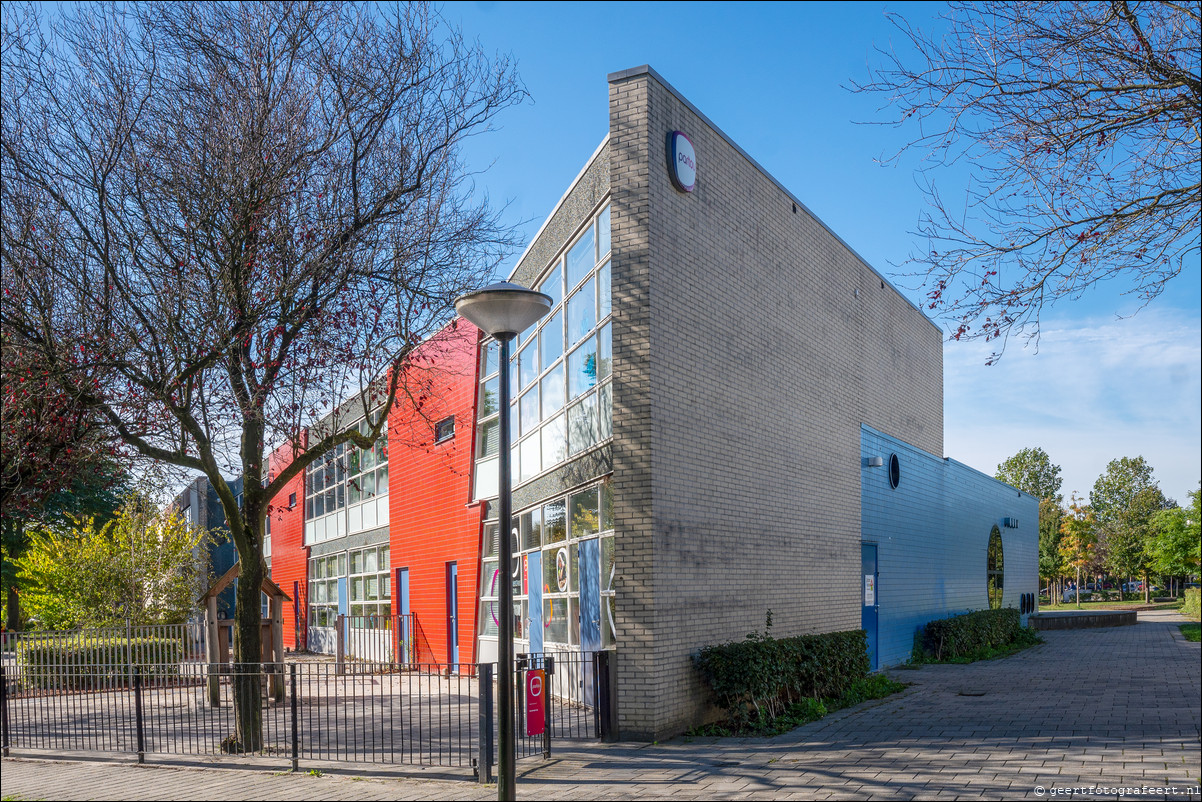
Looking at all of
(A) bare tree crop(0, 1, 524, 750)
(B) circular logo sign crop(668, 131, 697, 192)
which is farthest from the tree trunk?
(B) circular logo sign crop(668, 131, 697, 192)

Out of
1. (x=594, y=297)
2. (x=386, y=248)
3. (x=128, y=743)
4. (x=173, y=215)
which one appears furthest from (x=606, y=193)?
(x=128, y=743)

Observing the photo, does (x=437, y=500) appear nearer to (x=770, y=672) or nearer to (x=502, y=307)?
(x=770, y=672)

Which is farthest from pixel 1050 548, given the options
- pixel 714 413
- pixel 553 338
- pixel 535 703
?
pixel 535 703

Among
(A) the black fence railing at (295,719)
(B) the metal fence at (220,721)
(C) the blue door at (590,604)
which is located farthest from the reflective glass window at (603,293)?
(B) the metal fence at (220,721)

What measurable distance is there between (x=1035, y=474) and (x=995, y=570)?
142ft

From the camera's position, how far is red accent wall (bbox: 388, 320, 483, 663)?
63.5 feet

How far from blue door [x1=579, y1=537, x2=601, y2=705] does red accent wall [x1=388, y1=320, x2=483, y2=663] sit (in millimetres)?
5989

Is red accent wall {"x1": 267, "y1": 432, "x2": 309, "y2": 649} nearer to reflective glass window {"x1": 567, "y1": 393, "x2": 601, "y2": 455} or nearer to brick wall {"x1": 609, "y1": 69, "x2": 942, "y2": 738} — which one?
reflective glass window {"x1": 567, "y1": 393, "x2": 601, "y2": 455}

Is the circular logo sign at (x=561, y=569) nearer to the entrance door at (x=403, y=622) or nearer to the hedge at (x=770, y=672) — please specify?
the hedge at (x=770, y=672)

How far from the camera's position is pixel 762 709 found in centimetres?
1205

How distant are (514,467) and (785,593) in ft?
17.3

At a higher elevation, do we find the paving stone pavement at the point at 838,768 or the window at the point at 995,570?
the paving stone pavement at the point at 838,768

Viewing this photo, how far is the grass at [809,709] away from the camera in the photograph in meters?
11.5

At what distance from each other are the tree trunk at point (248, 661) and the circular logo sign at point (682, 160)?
23.5ft
